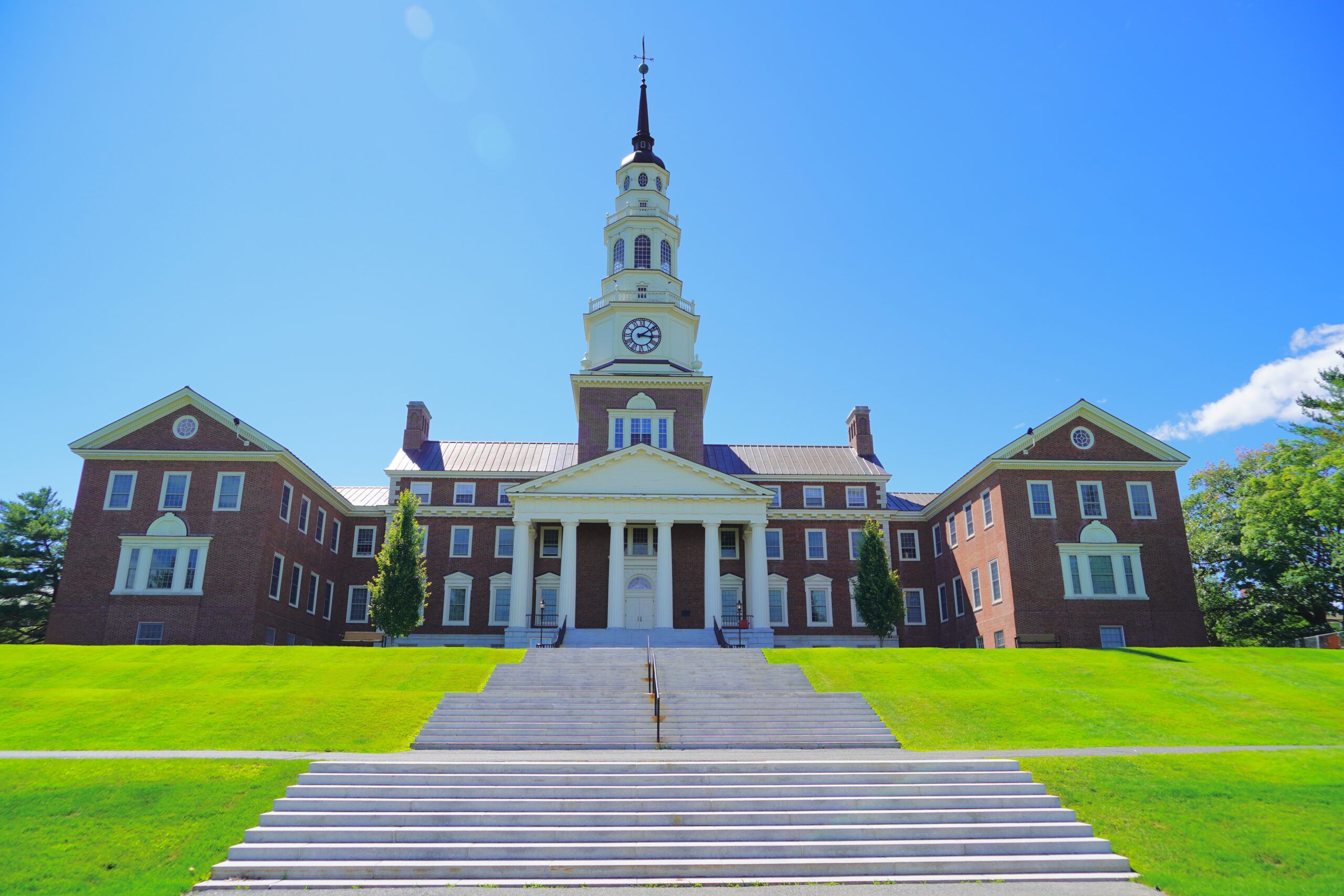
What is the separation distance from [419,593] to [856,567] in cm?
2273

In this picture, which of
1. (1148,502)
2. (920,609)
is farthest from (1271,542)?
(920,609)

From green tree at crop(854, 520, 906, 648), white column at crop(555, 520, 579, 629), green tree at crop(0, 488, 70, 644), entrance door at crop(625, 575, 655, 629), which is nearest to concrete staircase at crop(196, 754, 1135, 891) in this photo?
white column at crop(555, 520, 579, 629)

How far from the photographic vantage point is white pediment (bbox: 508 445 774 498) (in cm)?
3953

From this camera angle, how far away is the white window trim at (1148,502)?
38906mm

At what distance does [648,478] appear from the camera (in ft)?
131

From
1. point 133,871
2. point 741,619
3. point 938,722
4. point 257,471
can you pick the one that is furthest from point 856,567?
point 133,871

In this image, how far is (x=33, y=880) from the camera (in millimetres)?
11102

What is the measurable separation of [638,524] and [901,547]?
15882 mm

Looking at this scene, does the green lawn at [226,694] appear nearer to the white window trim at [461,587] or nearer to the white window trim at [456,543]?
the white window trim at [461,587]

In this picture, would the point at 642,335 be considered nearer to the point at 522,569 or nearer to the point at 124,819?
the point at 522,569

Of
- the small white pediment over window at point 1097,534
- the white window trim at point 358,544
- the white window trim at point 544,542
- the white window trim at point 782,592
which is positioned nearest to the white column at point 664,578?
the white window trim at point 544,542

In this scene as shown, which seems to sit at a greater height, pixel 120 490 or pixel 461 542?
pixel 120 490

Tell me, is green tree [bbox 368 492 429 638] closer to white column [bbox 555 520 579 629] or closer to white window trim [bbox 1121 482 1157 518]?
white column [bbox 555 520 579 629]

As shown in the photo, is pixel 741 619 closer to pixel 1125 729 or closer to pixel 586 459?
pixel 586 459
